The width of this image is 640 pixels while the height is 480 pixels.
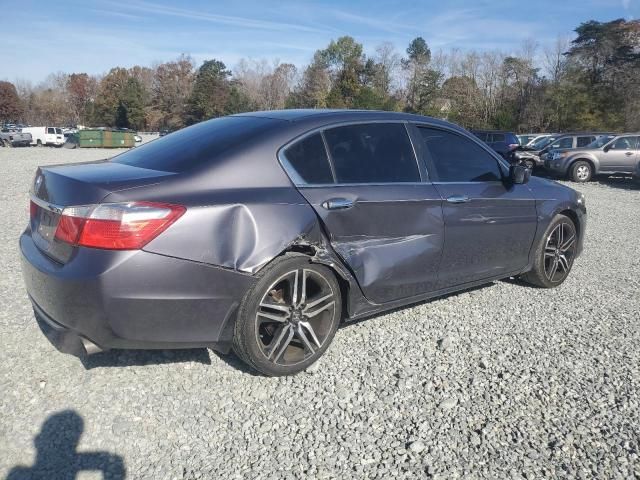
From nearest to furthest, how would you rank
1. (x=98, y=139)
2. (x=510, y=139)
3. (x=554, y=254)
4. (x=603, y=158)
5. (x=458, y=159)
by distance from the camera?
(x=458, y=159)
(x=554, y=254)
(x=603, y=158)
(x=510, y=139)
(x=98, y=139)

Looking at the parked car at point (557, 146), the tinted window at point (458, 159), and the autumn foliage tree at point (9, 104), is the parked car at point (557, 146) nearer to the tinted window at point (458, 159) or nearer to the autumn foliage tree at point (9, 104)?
the tinted window at point (458, 159)

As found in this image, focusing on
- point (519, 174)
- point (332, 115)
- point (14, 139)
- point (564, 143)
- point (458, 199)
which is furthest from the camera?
point (14, 139)

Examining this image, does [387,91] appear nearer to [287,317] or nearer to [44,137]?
[44,137]

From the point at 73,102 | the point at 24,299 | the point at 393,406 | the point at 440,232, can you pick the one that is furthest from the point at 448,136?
the point at 73,102

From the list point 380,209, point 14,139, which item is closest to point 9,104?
point 14,139

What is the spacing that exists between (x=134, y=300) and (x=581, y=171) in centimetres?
1791

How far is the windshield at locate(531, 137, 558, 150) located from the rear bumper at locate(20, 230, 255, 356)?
66.2 ft

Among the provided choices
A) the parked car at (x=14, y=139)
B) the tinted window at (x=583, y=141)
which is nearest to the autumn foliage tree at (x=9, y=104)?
the parked car at (x=14, y=139)

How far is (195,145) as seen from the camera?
10.4 ft

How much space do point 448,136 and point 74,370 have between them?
3137 millimetres

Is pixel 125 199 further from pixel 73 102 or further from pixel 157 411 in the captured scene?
pixel 73 102

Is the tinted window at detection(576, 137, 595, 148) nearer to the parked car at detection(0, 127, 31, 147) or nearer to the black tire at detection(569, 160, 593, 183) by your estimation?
the black tire at detection(569, 160, 593, 183)

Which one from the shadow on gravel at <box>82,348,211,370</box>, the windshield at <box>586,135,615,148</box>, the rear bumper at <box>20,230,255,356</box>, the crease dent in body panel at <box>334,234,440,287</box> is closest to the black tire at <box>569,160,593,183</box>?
the windshield at <box>586,135,615,148</box>

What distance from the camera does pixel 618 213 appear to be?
1058 cm
